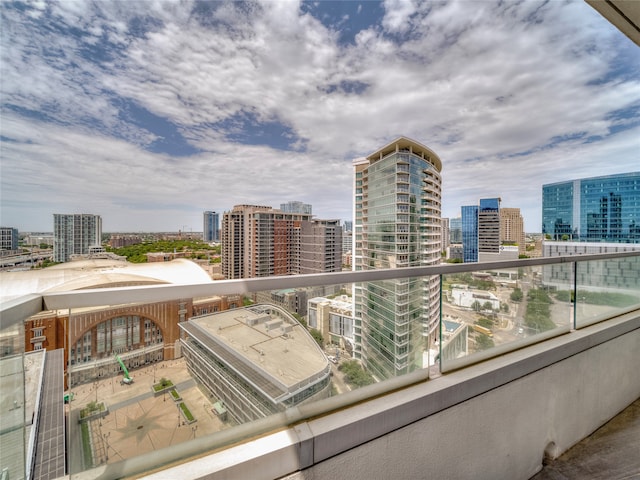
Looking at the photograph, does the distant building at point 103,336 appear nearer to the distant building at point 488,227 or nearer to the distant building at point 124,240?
the distant building at point 124,240

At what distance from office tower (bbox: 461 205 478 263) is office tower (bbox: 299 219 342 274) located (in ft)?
54.8

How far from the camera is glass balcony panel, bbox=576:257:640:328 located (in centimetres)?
192

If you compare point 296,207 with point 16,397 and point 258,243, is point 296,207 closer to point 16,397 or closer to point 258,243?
point 258,243

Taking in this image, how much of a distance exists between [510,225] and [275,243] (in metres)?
30.7

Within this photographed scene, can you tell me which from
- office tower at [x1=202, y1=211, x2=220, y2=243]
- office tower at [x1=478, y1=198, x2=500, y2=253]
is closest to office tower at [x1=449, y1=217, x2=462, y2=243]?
office tower at [x1=478, y1=198, x2=500, y2=253]

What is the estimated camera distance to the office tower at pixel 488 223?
3264 cm

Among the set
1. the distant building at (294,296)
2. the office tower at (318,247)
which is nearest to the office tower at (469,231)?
the office tower at (318,247)

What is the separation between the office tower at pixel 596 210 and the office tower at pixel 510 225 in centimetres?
2159

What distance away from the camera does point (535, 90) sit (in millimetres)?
10195

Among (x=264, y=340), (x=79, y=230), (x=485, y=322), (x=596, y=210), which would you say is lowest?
(x=485, y=322)

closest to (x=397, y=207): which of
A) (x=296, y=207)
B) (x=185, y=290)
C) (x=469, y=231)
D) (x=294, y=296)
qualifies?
(x=469, y=231)

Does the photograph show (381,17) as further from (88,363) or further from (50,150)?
(50,150)

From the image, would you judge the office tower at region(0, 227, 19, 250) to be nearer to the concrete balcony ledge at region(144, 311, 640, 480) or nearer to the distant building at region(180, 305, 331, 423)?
the distant building at region(180, 305, 331, 423)

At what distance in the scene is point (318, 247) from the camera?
3331 centimetres
